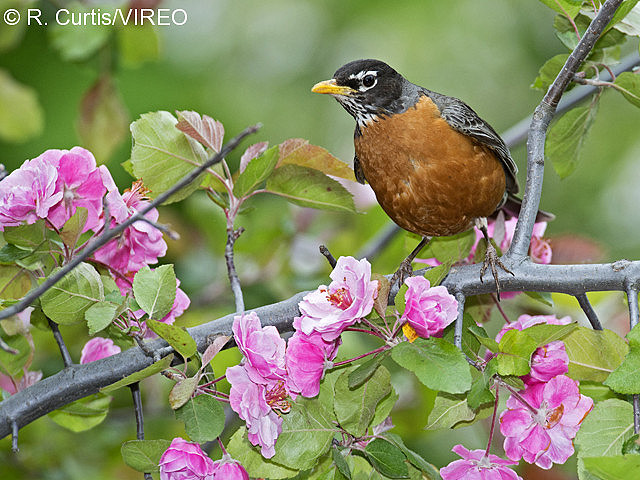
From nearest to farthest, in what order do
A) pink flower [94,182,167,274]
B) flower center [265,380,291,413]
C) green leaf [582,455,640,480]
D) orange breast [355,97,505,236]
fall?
green leaf [582,455,640,480] < flower center [265,380,291,413] < pink flower [94,182,167,274] < orange breast [355,97,505,236]

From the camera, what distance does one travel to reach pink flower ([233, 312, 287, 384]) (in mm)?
1506

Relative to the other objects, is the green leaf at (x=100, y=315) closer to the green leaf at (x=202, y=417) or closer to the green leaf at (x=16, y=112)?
the green leaf at (x=202, y=417)

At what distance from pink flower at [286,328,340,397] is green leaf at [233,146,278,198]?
46cm

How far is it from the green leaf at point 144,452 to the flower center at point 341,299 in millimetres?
474

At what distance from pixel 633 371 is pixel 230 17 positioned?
5.79 m

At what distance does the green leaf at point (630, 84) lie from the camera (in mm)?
1877

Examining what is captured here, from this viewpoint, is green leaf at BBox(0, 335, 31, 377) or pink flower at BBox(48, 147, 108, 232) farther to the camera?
green leaf at BBox(0, 335, 31, 377)

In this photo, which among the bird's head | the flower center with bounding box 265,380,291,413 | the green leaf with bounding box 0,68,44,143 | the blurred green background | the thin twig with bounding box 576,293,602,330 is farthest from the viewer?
the blurred green background

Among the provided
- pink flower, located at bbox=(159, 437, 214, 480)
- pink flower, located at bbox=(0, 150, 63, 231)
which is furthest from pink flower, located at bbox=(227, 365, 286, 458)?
pink flower, located at bbox=(0, 150, 63, 231)

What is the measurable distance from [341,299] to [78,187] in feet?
2.29

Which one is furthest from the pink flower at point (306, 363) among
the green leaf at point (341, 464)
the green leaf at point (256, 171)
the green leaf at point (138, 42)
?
the green leaf at point (138, 42)

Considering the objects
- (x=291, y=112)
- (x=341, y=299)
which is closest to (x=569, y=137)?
(x=341, y=299)

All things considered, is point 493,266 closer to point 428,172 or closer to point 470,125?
point 428,172

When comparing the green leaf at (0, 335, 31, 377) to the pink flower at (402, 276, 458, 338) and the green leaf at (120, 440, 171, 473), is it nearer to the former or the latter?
the green leaf at (120, 440, 171, 473)
